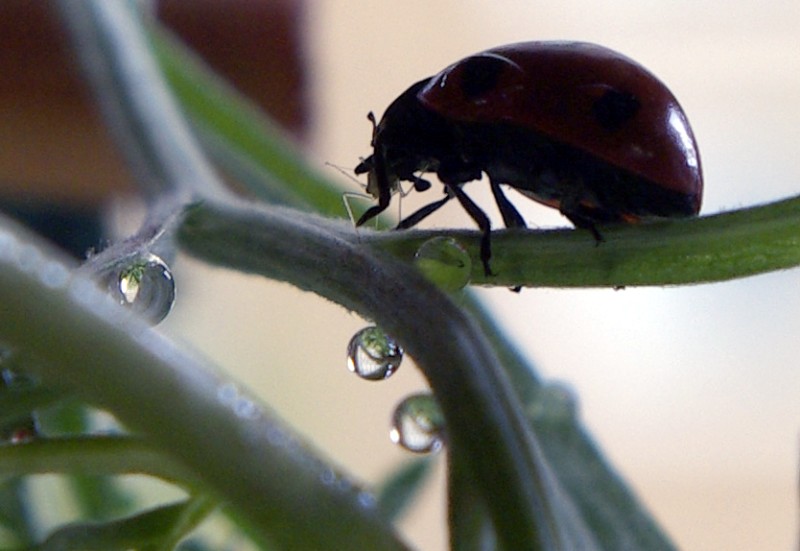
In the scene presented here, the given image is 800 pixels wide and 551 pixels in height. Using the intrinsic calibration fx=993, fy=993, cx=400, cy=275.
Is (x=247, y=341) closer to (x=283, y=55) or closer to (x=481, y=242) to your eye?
(x=283, y=55)

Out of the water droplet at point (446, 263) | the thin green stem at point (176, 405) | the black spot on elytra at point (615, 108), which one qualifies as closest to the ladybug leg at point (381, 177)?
the black spot on elytra at point (615, 108)

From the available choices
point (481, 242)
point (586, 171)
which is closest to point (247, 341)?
point (586, 171)

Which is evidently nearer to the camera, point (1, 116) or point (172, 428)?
point (172, 428)

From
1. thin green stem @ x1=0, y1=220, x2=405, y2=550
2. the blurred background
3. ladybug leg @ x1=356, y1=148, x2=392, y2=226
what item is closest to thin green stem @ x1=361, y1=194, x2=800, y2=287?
thin green stem @ x1=0, y1=220, x2=405, y2=550

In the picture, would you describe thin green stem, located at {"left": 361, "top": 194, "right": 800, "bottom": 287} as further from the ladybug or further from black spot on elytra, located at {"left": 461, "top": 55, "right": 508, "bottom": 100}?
black spot on elytra, located at {"left": 461, "top": 55, "right": 508, "bottom": 100}

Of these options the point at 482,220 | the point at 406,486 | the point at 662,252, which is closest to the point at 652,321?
the point at 406,486
